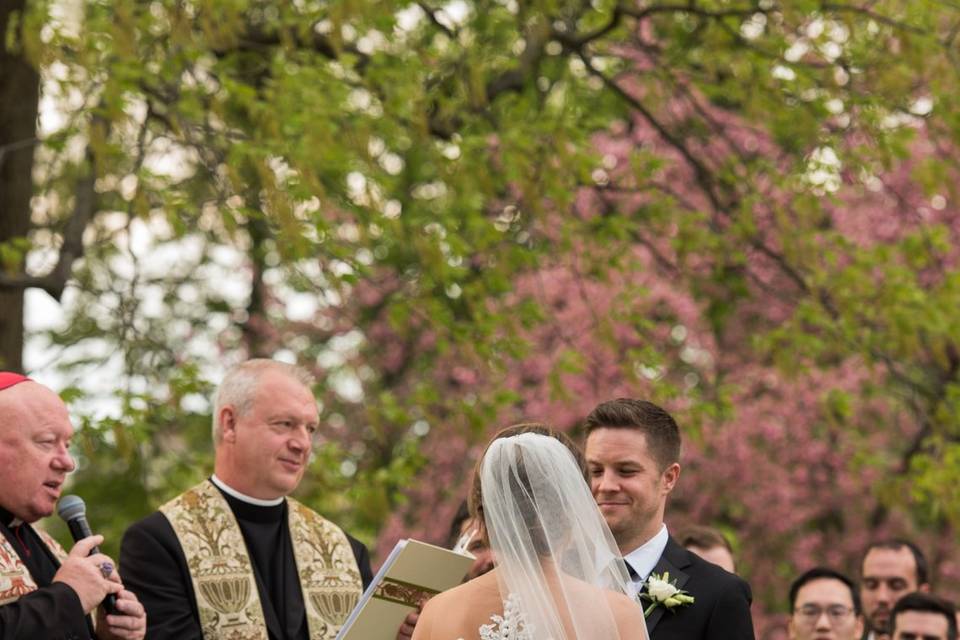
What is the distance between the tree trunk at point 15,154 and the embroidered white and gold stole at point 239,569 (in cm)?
400

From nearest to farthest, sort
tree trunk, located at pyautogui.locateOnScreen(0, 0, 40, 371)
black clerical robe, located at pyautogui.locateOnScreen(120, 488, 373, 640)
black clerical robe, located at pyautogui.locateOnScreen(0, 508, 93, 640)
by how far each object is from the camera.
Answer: black clerical robe, located at pyautogui.locateOnScreen(0, 508, 93, 640) < black clerical robe, located at pyautogui.locateOnScreen(120, 488, 373, 640) < tree trunk, located at pyautogui.locateOnScreen(0, 0, 40, 371)

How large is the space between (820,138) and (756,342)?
63.4 inches

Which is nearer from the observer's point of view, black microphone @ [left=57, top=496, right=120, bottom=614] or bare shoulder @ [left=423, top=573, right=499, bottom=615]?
bare shoulder @ [left=423, top=573, right=499, bottom=615]

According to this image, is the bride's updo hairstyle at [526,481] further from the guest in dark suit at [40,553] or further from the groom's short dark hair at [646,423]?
the guest in dark suit at [40,553]

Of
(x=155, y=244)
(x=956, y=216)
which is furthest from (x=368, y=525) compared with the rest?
(x=956, y=216)

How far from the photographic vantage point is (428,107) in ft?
36.3

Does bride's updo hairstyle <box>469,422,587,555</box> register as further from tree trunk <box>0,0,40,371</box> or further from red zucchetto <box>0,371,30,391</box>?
tree trunk <box>0,0,40,371</box>

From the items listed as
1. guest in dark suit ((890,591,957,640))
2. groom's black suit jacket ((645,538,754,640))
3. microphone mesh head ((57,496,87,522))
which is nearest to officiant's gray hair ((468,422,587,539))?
groom's black suit jacket ((645,538,754,640))

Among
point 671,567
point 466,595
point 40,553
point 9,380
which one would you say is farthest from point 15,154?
point 466,595

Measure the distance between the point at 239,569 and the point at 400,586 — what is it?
1225mm

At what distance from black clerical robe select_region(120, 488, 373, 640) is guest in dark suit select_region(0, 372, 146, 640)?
22.4 inches

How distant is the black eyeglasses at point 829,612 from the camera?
7.98 meters

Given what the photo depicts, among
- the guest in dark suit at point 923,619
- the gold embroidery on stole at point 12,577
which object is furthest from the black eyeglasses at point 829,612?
the gold embroidery on stole at point 12,577

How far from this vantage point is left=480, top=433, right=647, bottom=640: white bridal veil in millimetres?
4566
